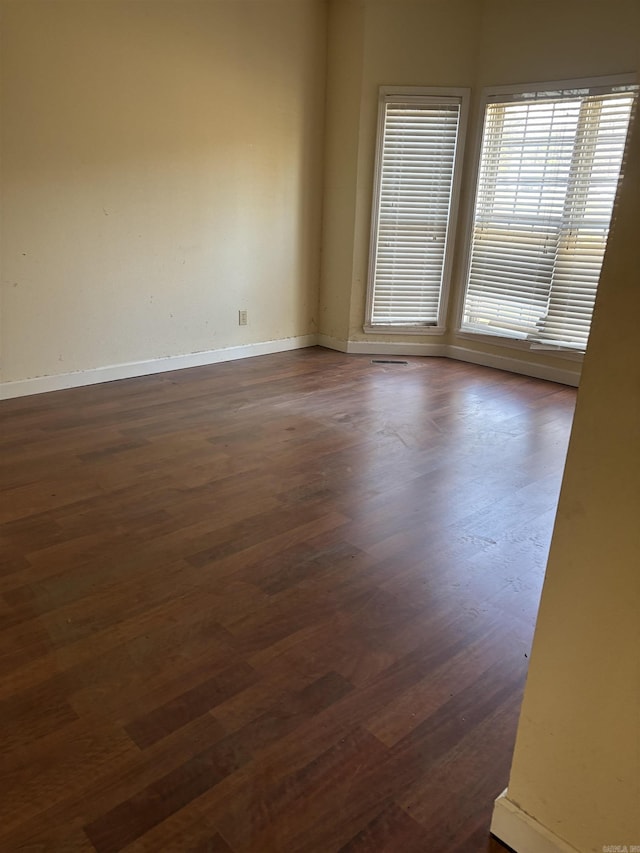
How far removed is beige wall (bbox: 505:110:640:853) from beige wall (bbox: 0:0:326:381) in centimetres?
378

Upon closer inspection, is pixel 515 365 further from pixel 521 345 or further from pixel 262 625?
pixel 262 625

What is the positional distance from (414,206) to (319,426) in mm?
2422

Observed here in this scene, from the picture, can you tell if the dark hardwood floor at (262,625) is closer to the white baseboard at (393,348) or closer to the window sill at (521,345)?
the window sill at (521,345)

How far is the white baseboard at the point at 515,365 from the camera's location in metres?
4.96

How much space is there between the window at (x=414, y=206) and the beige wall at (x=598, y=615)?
4.52m

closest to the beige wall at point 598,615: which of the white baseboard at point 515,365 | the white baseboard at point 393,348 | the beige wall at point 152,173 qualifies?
the beige wall at point 152,173

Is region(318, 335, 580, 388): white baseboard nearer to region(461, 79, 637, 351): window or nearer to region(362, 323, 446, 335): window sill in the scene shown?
region(362, 323, 446, 335): window sill

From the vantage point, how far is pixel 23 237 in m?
3.94

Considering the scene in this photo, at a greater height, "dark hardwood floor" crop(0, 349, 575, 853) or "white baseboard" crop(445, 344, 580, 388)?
"white baseboard" crop(445, 344, 580, 388)

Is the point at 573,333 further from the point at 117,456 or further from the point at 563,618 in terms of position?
the point at 563,618

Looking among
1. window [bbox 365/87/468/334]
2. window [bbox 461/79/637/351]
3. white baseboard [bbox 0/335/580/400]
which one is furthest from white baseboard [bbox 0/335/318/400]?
window [bbox 461/79/637/351]

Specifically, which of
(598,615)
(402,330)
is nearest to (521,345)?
(402,330)

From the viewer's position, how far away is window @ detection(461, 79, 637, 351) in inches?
176

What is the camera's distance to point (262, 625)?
2078 mm
